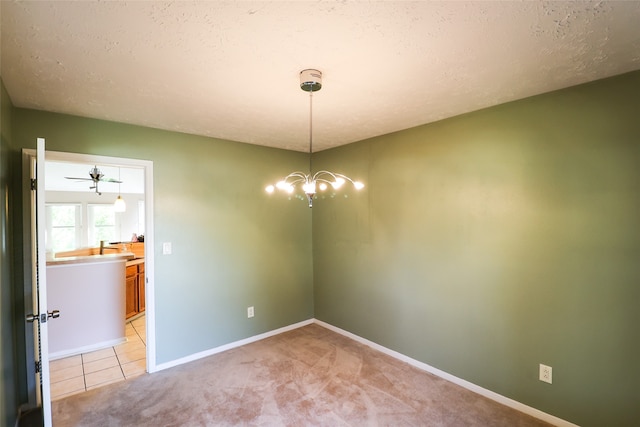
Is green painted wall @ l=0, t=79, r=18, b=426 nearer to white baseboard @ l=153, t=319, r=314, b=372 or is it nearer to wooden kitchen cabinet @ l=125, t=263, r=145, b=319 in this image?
white baseboard @ l=153, t=319, r=314, b=372

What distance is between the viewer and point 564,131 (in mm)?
2158

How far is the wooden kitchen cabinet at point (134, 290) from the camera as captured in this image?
175 inches

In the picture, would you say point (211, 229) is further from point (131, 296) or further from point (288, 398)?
point (131, 296)

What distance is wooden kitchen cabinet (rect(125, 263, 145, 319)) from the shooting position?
4.46m

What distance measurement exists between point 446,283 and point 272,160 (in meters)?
2.49

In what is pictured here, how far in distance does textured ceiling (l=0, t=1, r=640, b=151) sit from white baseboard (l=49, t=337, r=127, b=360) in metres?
2.73

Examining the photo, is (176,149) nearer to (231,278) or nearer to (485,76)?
(231,278)

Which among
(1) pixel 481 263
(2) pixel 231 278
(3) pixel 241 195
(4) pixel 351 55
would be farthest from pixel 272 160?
(1) pixel 481 263

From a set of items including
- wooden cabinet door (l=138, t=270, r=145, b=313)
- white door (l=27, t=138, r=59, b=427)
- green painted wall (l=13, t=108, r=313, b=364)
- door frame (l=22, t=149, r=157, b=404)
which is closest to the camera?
white door (l=27, t=138, r=59, b=427)

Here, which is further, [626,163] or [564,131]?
[564,131]

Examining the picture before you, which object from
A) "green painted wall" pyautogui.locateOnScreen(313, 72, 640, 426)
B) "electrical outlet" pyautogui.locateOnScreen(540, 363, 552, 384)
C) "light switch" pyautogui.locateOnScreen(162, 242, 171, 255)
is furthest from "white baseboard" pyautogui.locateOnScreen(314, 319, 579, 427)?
"light switch" pyautogui.locateOnScreen(162, 242, 171, 255)

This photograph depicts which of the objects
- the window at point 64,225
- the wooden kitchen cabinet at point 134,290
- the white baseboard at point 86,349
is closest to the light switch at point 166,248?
the white baseboard at point 86,349

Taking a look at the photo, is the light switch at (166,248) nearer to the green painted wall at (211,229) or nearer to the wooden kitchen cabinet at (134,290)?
the green painted wall at (211,229)

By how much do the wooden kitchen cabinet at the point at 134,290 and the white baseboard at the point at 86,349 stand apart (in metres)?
0.73
